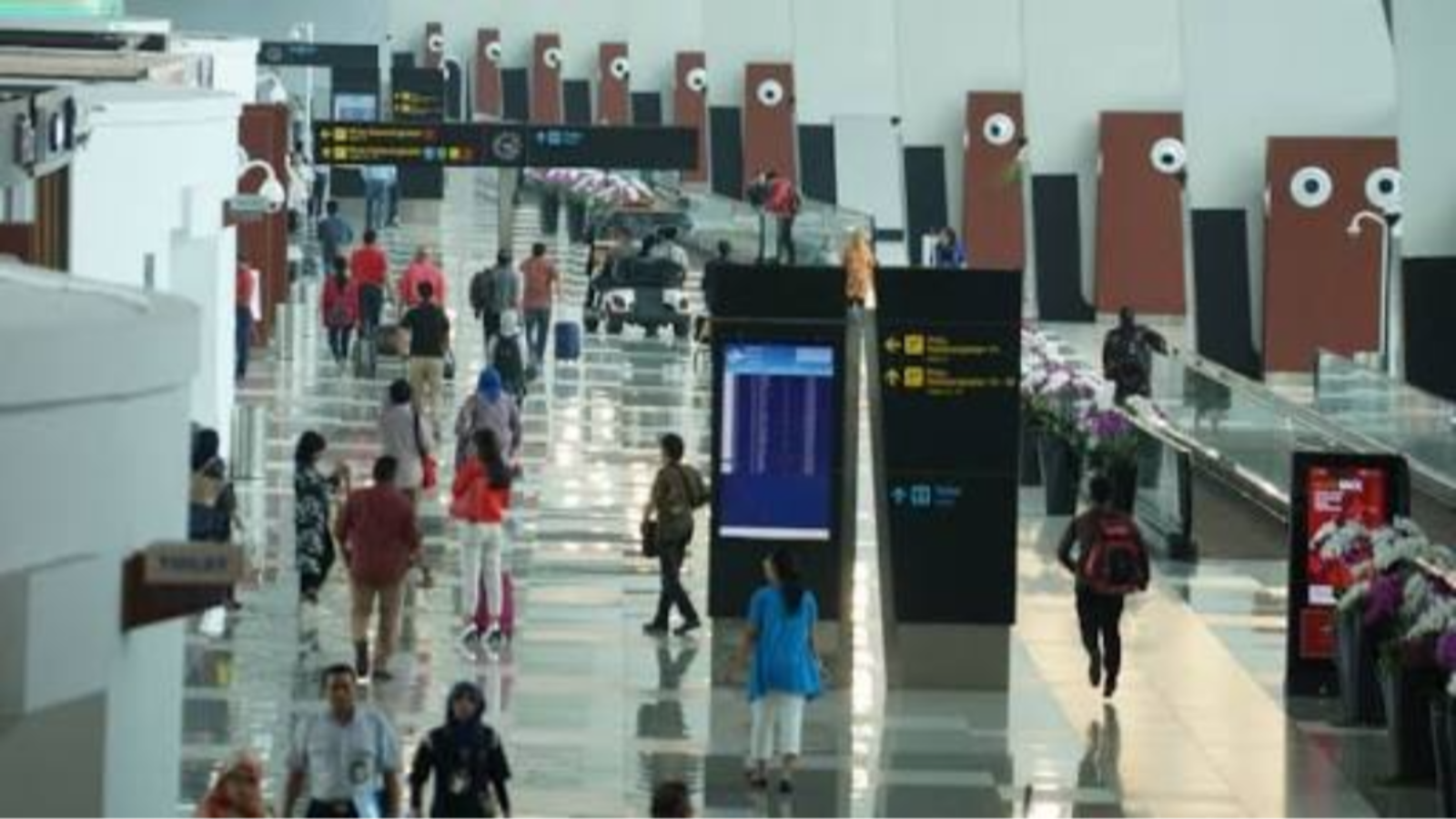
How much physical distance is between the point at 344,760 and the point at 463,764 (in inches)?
20.2

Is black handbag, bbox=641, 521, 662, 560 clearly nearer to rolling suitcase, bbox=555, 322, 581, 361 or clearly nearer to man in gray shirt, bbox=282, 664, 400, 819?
man in gray shirt, bbox=282, 664, 400, 819

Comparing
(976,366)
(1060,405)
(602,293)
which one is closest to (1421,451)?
(1060,405)

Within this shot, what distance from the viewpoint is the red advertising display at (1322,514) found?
72.8 ft

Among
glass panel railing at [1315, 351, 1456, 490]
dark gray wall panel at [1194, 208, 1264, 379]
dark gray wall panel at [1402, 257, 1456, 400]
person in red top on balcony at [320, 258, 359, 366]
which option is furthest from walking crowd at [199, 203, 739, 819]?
dark gray wall panel at [1194, 208, 1264, 379]

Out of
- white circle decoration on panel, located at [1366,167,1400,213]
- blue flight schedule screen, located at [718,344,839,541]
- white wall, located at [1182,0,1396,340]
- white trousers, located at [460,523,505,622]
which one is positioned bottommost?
white trousers, located at [460,523,505,622]

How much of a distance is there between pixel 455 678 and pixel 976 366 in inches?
131

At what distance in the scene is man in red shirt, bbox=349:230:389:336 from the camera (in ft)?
136

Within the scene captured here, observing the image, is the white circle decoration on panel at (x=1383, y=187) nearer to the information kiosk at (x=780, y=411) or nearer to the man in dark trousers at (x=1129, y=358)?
the man in dark trousers at (x=1129, y=358)

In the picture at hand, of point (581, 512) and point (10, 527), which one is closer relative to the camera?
point (10, 527)

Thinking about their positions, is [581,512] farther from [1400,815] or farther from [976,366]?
[1400,815]

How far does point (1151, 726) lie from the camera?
21516mm

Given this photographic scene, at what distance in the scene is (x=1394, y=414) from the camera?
30.4 m

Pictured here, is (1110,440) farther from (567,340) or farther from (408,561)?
(567,340)

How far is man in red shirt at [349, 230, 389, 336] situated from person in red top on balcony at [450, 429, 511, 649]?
18.1 m
